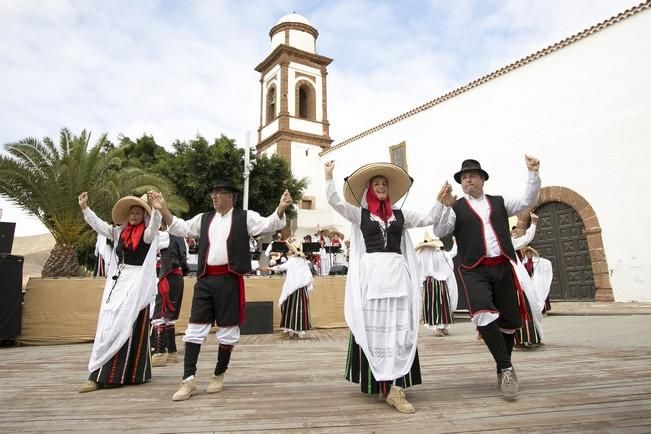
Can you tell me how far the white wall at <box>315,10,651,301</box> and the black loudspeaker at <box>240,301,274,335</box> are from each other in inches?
352

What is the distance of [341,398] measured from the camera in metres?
2.96

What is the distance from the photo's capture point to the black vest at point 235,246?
3402mm

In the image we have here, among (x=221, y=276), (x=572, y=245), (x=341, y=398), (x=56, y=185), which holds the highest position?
(x=56, y=185)

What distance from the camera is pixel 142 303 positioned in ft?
12.7

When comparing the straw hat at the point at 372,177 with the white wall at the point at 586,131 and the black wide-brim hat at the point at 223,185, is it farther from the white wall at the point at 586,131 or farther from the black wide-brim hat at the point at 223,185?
the white wall at the point at 586,131

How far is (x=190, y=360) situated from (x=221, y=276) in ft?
2.27

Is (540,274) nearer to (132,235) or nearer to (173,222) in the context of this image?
(173,222)

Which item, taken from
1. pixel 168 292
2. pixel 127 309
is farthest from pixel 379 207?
pixel 168 292

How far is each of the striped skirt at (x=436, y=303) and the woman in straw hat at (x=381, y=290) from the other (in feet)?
13.7

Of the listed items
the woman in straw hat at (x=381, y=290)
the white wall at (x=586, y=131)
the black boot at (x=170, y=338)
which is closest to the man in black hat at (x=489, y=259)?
the woman in straw hat at (x=381, y=290)

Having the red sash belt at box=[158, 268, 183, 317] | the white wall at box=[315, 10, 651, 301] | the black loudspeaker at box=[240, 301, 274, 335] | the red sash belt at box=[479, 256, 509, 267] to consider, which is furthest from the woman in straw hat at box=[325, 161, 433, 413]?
the white wall at box=[315, 10, 651, 301]

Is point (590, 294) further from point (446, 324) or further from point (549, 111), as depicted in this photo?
point (446, 324)

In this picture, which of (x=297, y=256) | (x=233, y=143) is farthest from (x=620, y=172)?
(x=233, y=143)

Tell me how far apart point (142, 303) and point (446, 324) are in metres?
5.09
